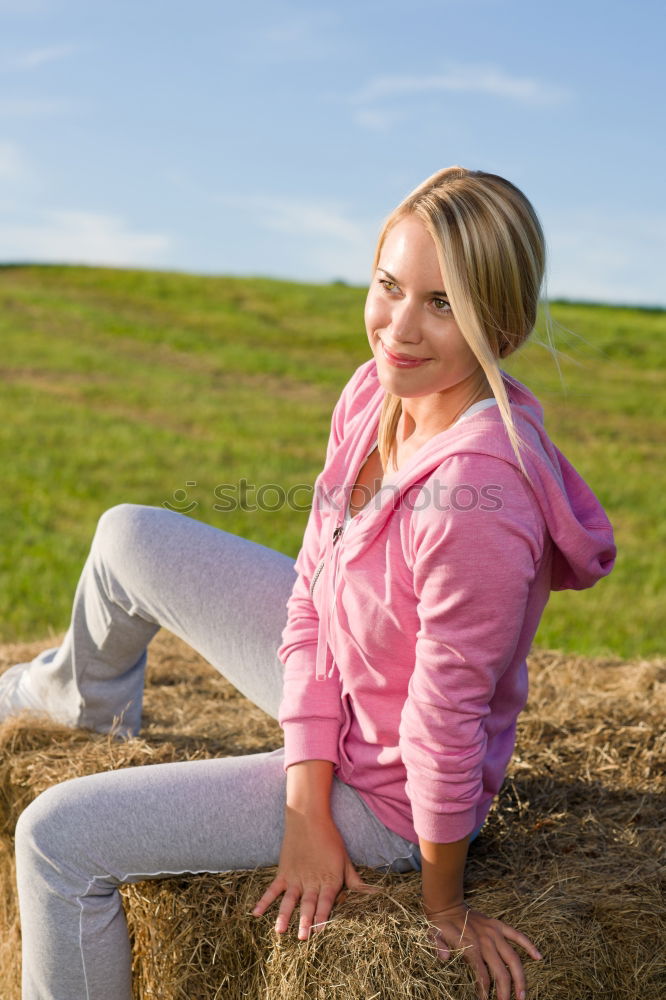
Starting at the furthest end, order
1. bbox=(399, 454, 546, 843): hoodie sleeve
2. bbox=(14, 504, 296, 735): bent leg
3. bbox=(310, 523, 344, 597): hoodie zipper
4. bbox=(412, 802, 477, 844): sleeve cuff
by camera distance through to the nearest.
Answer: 1. bbox=(14, 504, 296, 735): bent leg
2. bbox=(310, 523, 344, 597): hoodie zipper
3. bbox=(412, 802, 477, 844): sleeve cuff
4. bbox=(399, 454, 546, 843): hoodie sleeve

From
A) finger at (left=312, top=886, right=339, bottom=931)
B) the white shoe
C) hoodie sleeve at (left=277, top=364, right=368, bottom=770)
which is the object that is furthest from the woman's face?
the white shoe

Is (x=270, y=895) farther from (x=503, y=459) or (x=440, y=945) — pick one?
(x=503, y=459)

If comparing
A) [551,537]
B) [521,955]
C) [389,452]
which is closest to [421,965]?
[521,955]

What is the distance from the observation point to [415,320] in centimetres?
180

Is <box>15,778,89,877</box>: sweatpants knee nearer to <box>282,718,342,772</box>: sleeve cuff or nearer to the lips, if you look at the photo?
<box>282,718,342,772</box>: sleeve cuff

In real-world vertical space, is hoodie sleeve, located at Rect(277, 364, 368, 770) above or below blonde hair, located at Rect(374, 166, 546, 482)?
below

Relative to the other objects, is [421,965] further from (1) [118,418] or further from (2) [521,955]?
(1) [118,418]

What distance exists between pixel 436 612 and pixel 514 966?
0.68m

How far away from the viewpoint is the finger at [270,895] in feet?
6.26

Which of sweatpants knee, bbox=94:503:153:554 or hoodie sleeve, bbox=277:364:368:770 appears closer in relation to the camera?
hoodie sleeve, bbox=277:364:368:770

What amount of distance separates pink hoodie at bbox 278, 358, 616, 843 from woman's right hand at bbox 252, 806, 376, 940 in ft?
0.36

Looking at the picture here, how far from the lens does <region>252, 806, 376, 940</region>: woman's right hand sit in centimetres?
188

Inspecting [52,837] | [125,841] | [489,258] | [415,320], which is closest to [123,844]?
[125,841]

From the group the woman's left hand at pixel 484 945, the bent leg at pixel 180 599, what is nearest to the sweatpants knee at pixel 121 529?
the bent leg at pixel 180 599
